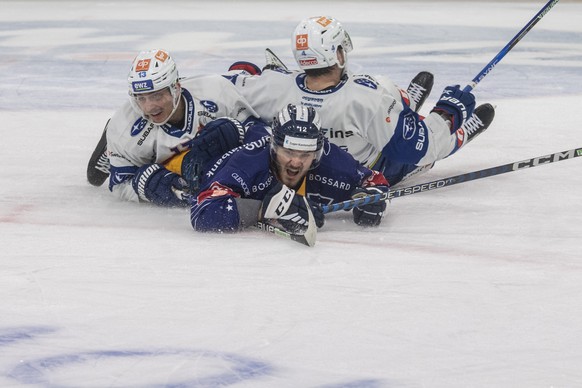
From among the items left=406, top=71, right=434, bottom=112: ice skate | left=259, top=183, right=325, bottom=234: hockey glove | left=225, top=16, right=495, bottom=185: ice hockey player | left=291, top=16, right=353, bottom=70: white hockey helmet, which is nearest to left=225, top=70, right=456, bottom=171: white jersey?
left=225, top=16, right=495, bottom=185: ice hockey player

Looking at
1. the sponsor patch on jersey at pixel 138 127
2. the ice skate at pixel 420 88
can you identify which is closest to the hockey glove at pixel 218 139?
the sponsor patch on jersey at pixel 138 127

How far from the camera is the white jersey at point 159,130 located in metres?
4.34

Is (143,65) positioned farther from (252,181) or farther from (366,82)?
(366,82)

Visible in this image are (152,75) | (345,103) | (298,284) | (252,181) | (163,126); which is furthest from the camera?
(163,126)

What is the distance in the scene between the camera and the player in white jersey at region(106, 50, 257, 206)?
4.19 metres

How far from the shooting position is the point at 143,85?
13.5ft

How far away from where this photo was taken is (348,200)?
4.04 meters

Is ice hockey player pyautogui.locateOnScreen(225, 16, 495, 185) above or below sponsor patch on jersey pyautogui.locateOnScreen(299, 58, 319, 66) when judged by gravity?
below

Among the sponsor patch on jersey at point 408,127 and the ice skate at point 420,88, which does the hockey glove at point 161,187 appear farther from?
the ice skate at point 420,88

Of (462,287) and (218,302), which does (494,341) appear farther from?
(218,302)

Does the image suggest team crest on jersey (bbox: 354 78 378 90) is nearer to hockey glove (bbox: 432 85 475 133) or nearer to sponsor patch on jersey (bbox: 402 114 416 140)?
sponsor patch on jersey (bbox: 402 114 416 140)

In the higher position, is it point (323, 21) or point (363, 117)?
point (323, 21)

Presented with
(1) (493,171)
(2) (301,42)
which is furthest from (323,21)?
(1) (493,171)

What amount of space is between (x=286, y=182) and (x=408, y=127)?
0.63 metres
